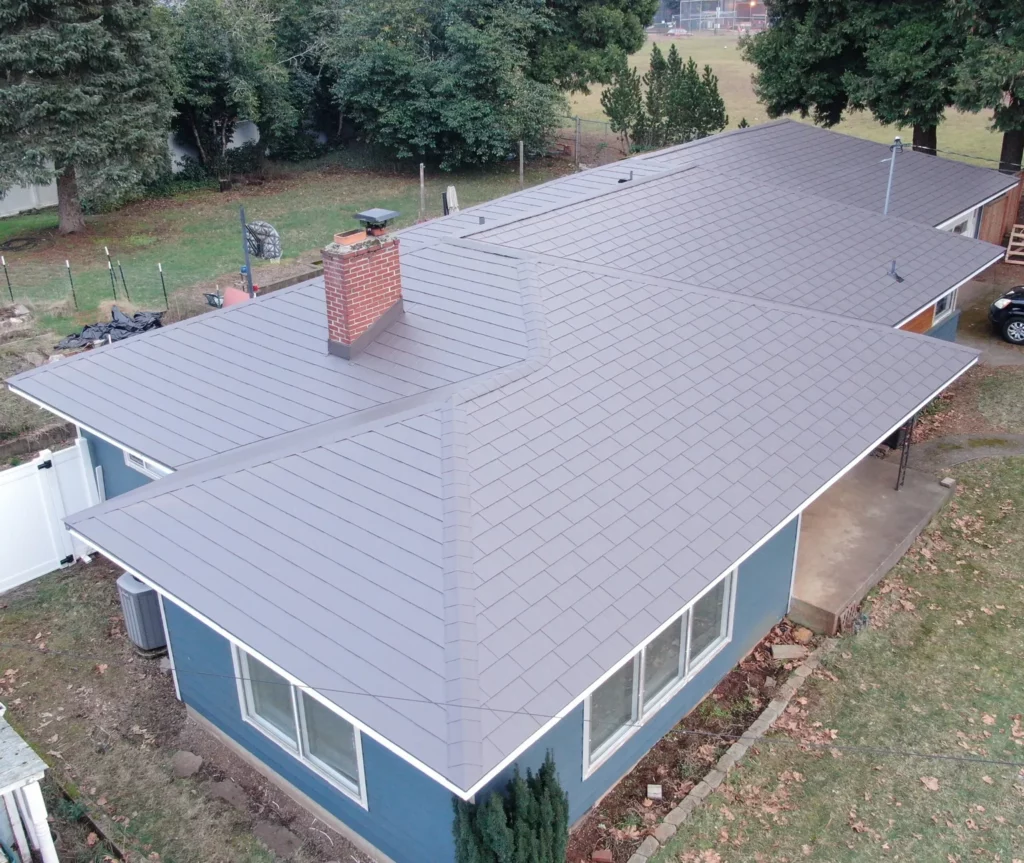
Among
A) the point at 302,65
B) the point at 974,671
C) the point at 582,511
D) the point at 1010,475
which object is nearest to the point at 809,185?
the point at 1010,475

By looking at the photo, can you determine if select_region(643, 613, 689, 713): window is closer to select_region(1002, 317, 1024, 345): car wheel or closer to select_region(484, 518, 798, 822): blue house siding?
select_region(484, 518, 798, 822): blue house siding

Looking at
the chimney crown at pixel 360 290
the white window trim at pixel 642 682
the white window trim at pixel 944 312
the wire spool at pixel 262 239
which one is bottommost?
the white window trim at pixel 642 682

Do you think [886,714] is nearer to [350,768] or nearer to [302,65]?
[350,768]

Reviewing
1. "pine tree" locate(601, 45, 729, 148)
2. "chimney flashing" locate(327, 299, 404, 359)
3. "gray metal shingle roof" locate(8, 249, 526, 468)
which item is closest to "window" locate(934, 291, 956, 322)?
"gray metal shingle roof" locate(8, 249, 526, 468)

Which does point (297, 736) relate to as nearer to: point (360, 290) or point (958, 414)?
point (360, 290)

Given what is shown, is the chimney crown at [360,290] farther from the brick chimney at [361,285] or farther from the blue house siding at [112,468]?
the blue house siding at [112,468]

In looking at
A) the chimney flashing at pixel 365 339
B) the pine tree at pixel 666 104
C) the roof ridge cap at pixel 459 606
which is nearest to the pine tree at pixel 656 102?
the pine tree at pixel 666 104
